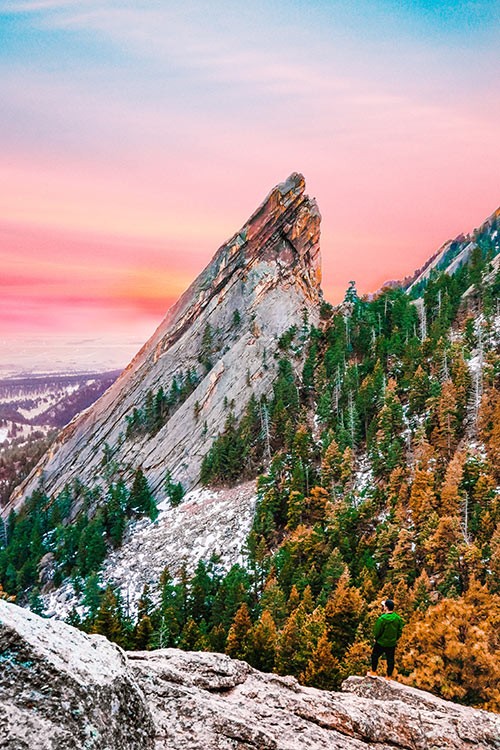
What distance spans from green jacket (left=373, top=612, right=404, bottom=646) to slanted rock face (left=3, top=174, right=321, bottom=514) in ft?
272

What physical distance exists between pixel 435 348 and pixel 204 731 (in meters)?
77.2

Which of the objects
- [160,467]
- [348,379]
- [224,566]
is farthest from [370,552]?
[160,467]

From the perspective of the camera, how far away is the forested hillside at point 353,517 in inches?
1237

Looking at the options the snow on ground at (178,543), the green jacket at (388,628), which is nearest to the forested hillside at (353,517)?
the snow on ground at (178,543)

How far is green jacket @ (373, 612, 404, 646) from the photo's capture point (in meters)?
12.8

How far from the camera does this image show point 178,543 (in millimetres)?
70938

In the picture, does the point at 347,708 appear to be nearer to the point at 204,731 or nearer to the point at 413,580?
the point at 204,731

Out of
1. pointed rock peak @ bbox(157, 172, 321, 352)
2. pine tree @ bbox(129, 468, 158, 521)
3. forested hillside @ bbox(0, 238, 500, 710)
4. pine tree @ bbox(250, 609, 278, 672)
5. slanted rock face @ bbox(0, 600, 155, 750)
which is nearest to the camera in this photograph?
slanted rock face @ bbox(0, 600, 155, 750)

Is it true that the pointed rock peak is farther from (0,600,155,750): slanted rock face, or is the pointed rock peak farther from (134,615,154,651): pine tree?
(0,600,155,750): slanted rock face

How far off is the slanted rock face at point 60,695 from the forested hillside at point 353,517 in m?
16.5

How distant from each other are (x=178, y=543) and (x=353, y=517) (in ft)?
93.8

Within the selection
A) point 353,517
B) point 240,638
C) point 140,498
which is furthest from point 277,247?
point 240,638

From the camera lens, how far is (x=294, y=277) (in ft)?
379

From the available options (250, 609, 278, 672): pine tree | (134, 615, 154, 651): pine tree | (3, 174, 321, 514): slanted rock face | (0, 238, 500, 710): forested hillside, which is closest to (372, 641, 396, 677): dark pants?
(0, 238, 500, 710): forested hillside
